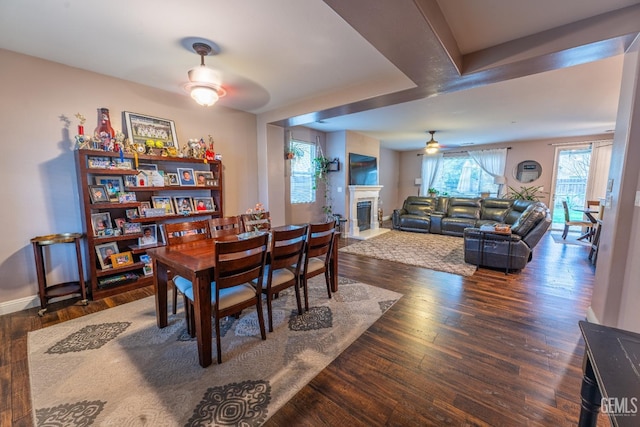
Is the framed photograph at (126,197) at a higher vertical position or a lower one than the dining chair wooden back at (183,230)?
higher

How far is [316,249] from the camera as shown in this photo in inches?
102

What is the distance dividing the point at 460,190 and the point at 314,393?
27.5ft

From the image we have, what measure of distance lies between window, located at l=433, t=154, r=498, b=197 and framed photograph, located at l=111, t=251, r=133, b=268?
8.47m

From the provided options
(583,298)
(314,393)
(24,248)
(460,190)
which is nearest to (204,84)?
(24,248)

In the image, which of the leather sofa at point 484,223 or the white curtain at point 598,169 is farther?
the white curtain at point 598,169

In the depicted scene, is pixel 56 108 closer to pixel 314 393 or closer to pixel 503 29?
pixel 314 393

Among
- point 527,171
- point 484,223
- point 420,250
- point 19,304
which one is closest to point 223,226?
point 19,304

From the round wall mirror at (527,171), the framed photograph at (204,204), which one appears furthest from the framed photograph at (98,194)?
the round wall mirror at (527,171)

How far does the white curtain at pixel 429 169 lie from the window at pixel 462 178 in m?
0.12

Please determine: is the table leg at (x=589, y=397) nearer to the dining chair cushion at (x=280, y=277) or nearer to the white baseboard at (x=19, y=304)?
the dining chair cushion at (x=280, y=277)

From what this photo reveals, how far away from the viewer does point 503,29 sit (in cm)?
206

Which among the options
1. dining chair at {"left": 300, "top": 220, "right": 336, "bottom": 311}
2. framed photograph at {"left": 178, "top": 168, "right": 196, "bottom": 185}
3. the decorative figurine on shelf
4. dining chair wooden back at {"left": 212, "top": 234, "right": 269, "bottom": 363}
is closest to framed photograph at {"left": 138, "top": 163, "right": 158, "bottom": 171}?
framed photograph at {"left": 178, "top": 168, "right": 196, "bottom": 185}

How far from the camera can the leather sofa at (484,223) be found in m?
3.65

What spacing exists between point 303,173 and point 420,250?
2.91 meters
